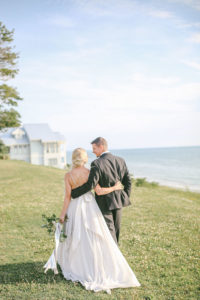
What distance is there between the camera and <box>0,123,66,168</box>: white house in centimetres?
6644

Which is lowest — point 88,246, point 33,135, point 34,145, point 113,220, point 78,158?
point 88,246

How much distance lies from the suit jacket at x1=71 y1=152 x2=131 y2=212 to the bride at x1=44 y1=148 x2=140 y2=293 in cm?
14

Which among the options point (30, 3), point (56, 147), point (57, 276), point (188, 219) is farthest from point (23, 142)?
point (57, 276)

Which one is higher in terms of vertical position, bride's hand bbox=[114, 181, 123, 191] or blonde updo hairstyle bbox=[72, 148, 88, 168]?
blonde updo hairstyle bbox=[72, 148, 88, 168]

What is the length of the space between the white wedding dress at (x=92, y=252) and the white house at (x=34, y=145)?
6089 cm

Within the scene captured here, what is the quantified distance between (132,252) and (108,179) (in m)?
3.47

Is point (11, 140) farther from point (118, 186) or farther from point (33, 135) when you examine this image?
point (118, 186)

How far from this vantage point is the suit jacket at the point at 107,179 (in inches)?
255

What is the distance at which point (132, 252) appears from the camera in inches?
353

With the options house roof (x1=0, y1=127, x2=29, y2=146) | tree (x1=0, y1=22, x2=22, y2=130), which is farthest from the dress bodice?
house roof (x1=0, y1=127, x2=29, y2=146)

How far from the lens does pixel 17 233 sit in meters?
11.3

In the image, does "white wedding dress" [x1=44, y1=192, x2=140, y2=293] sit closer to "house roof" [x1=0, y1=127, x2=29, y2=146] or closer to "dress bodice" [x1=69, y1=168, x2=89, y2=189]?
"dress bodice" [x1=69, y1=168, x2=89, y2=189]

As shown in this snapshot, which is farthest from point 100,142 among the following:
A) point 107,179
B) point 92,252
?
point 92,252

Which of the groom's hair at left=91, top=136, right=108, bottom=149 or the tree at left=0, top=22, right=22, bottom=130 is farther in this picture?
the tree at left=0, top=22, right=22, bottom=130
